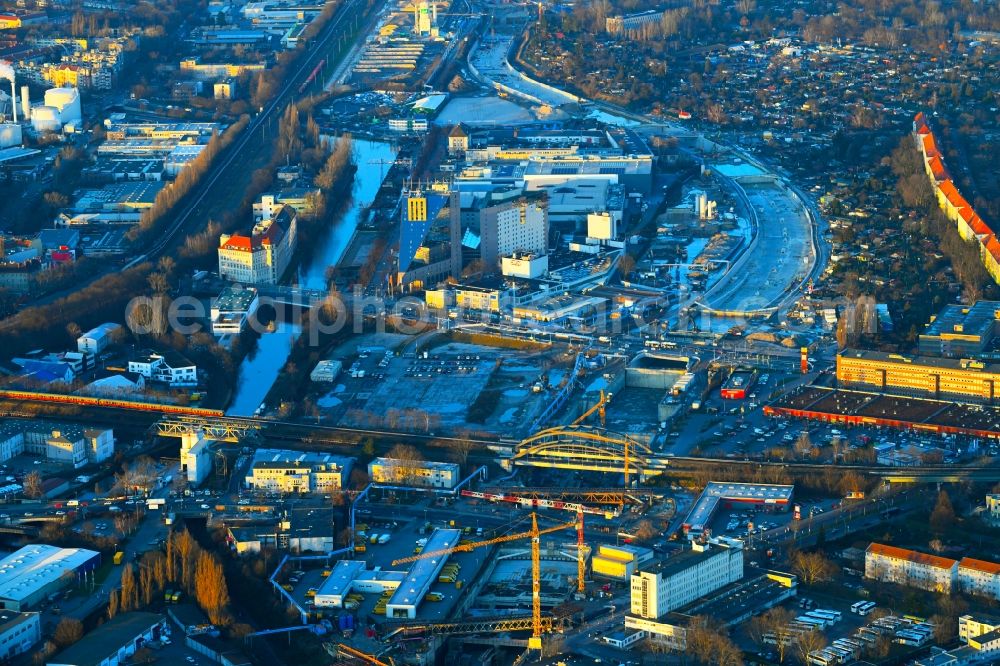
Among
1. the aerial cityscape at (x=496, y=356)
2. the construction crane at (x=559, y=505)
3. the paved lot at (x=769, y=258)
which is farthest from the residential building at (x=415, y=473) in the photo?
the paved lot at (x=769, y=258)

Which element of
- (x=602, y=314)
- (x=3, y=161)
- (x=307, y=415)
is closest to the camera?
(x=307, y=415)

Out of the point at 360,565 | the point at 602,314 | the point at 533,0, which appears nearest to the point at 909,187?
the point at 602,314

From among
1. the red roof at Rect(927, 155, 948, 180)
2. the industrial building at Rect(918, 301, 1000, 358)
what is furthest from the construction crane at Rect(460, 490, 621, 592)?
the red roof at Rect(927, 155, 948, 180)

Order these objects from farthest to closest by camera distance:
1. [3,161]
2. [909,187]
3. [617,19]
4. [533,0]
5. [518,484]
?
[533,0], [617,19], [3,161], [909,187], [518,484]

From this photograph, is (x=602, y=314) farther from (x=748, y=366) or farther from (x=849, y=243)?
(x=849, y=243)

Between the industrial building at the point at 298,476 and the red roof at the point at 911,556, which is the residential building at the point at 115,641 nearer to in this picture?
the industrial building at the point at 298,476

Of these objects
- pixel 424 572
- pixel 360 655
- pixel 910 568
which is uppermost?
pixel 910 568

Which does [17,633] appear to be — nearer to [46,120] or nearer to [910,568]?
[910,568]

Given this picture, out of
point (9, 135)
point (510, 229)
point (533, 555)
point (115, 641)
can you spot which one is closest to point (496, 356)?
point (510, 229)
